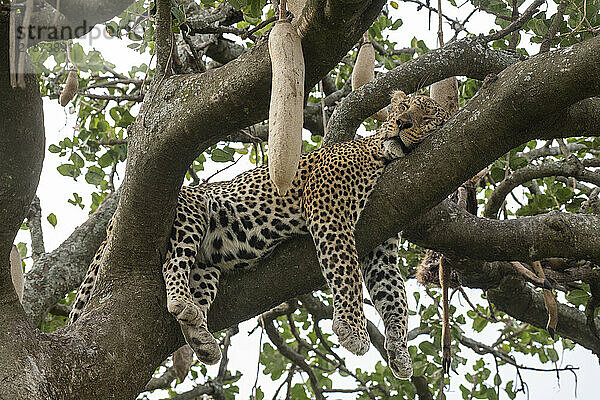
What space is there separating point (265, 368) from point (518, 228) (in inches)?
138

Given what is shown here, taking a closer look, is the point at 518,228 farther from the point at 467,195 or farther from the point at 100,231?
the point at 100,231

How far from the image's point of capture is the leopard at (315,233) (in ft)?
12.3

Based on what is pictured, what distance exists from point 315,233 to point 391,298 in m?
0.82

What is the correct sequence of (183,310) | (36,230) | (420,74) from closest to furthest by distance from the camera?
(183,310), (420,74), (36,230)

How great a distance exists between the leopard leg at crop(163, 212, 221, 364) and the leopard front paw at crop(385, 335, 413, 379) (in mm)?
1197

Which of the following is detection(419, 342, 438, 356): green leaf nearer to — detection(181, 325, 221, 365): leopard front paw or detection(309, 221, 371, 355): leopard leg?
detection(309, 221, 371, 355): leopard leg

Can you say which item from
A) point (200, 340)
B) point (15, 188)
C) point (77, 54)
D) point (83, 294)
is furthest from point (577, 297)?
point (15, 188)

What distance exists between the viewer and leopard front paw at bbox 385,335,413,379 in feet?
14.3

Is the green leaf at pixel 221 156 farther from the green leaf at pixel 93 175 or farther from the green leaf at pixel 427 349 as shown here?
the green leaf at pixel 427 349

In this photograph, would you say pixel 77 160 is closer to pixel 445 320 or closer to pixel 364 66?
pixel 364 66

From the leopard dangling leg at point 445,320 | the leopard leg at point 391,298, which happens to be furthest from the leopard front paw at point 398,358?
the leopard dangling leg at point 445,320

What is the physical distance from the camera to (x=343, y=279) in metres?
3.94

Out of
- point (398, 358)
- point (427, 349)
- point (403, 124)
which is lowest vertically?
point (398, 358)

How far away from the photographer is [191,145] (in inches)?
122
